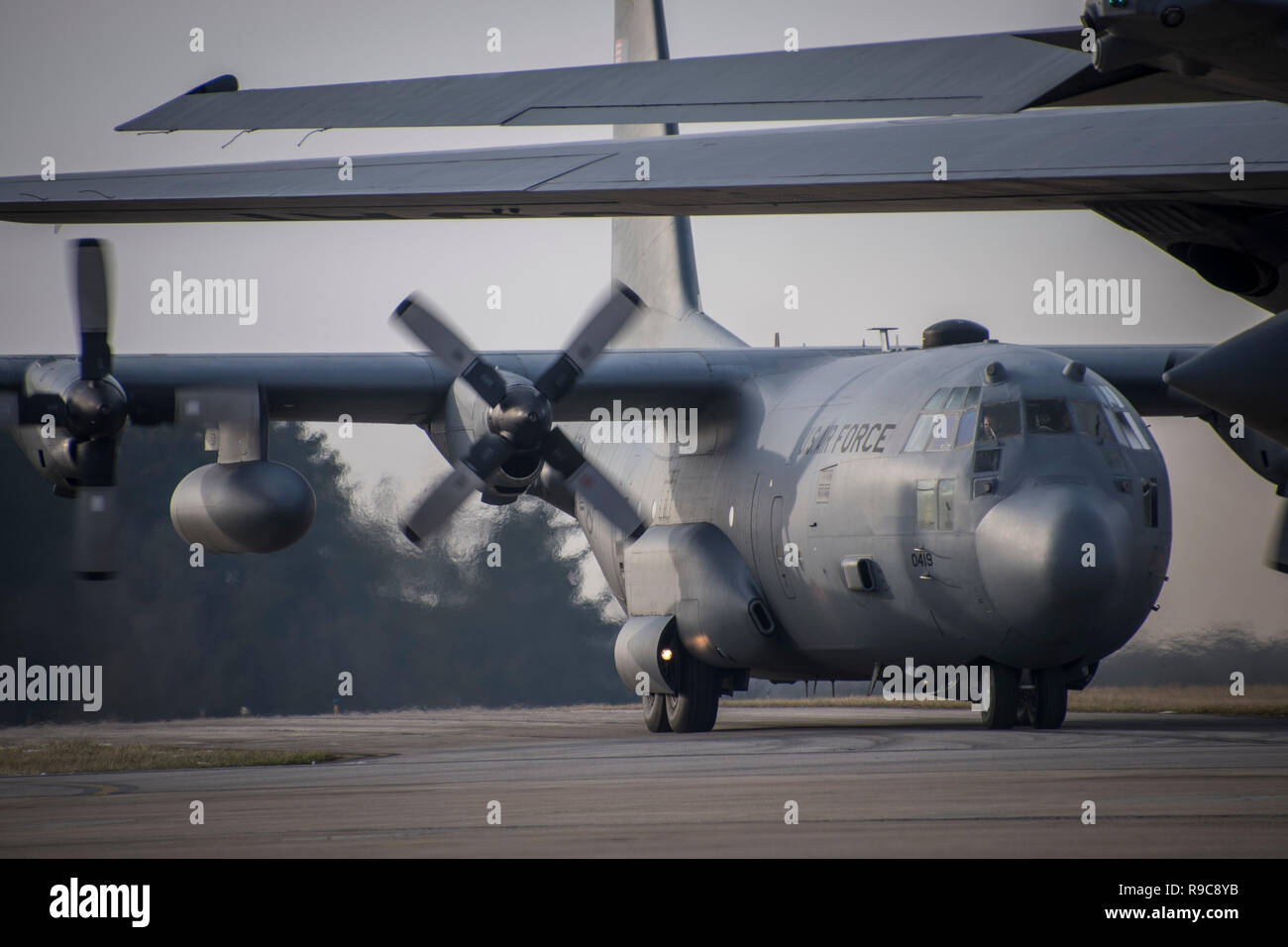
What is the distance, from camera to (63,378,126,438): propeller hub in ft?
57.6

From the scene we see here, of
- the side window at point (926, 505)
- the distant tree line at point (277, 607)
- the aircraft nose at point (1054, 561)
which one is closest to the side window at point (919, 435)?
the side window at point (926, 505)

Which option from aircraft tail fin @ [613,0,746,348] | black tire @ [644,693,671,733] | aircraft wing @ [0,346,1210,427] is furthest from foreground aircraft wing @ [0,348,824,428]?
black tire @ [644,693,671,733]

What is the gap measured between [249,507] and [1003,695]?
815 centimetres

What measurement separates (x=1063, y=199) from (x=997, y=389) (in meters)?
9.01

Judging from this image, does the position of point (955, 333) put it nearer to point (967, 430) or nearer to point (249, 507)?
point (967, 430)

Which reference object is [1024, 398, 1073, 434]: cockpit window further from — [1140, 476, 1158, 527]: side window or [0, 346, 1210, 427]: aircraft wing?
[0, 346, 1210, 427]: aircraft wing

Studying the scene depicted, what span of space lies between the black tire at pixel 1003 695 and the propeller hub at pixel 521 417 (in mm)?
5275

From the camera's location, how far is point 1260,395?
641 cm

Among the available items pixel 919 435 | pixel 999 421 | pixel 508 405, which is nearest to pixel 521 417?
pixel 508 405

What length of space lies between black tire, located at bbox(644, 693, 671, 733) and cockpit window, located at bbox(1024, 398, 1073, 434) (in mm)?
6055

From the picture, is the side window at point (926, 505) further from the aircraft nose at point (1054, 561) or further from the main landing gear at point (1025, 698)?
the main landing gear at point (1025, 698)

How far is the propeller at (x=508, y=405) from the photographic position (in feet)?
56.7
